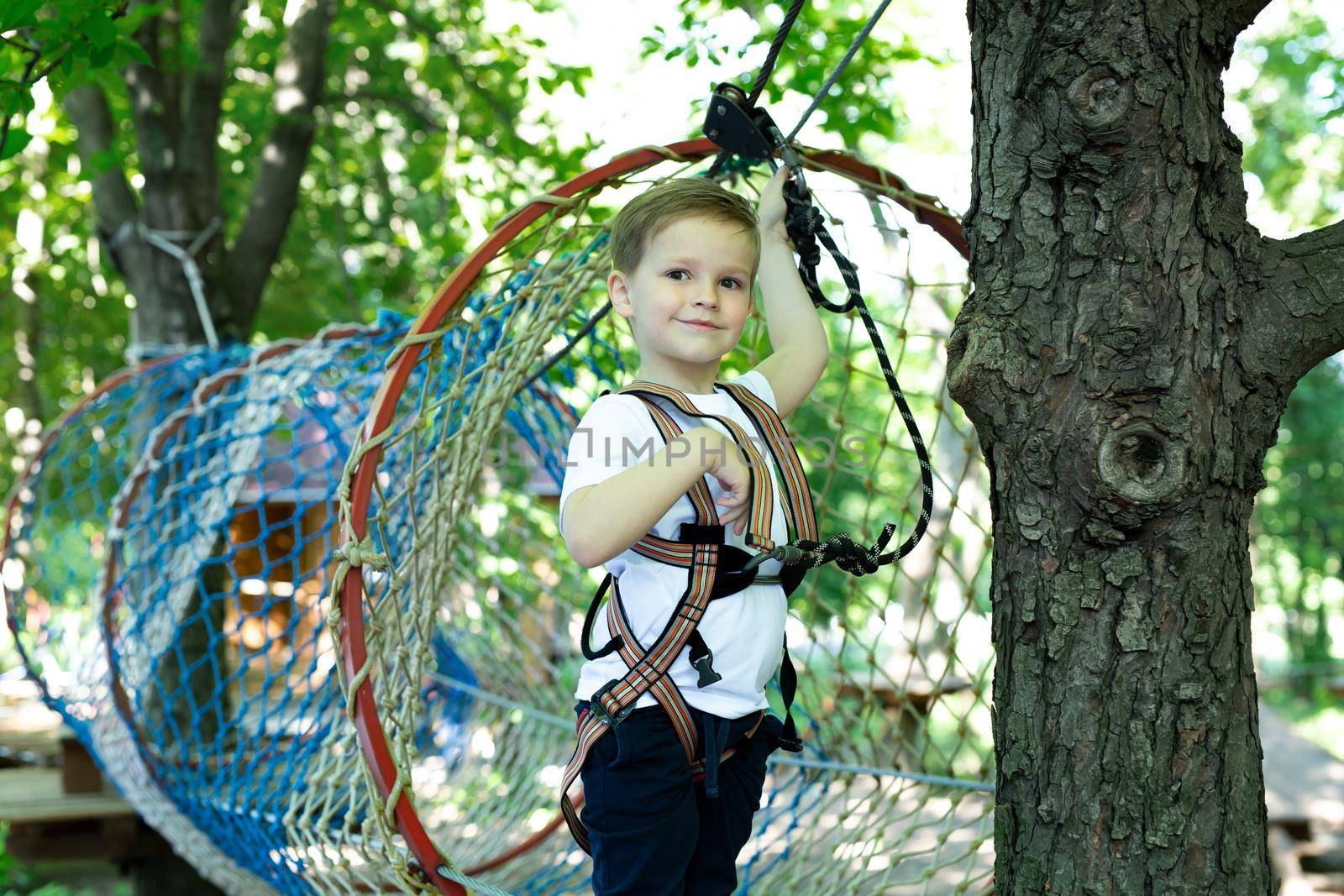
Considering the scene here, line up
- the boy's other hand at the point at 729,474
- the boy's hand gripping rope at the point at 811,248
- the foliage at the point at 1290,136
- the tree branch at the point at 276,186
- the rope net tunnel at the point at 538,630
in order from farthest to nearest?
the foliage at the point at 1290,136
the tree branch at the point at 276,186
the rope net tunnel at the point at 538,630
the boy's hand gripping rope at the point at 811,248
the boy's other hand at the point at 729,474

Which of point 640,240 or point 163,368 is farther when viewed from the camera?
point 163,368

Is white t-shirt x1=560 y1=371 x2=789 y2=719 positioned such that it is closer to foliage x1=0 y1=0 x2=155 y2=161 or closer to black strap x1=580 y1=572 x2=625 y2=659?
black strap x1=580 y1=572 x2=625 y2=659

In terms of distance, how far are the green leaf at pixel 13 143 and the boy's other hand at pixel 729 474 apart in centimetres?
119

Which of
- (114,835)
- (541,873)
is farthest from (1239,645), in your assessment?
(114,835)

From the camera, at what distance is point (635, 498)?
3.84 ft

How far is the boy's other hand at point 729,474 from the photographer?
3.98ft

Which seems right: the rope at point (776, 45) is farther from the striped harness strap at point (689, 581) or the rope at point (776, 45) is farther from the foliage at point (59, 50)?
the foliage at point (59, 50)

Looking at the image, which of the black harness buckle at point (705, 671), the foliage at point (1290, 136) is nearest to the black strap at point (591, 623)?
the black harness buckle at point (705, 671)

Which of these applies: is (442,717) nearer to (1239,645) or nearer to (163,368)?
(163,368)

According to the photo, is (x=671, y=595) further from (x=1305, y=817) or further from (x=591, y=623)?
(x=1305, y=817)

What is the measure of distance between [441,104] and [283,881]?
4649mm

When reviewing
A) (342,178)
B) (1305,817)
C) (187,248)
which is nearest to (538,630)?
(187,248)

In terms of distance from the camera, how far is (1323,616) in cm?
1421

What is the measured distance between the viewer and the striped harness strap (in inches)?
49.5
